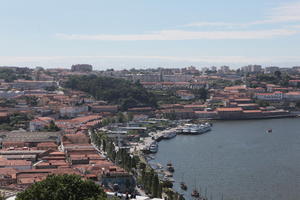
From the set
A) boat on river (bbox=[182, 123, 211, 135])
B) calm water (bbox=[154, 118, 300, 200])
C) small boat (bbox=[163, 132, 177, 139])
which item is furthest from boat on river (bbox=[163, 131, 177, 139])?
boat on river (bbox=[182, 123, 211, 135])

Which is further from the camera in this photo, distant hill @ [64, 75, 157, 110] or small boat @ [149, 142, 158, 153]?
A: distant hill @ [64, 75, 157, 110]

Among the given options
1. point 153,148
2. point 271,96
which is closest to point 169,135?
point 153,148

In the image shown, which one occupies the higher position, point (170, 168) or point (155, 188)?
point (155, 188)

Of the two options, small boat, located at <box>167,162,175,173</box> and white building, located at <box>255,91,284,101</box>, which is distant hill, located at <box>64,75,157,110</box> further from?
small boat, located at <box>167,162,175,173</box>

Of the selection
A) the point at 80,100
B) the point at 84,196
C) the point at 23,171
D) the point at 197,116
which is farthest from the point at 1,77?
the point at 84,196

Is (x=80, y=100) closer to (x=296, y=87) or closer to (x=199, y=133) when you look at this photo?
(x=199, y=133)

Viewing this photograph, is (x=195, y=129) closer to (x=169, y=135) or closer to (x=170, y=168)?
(x=169, y=135)
